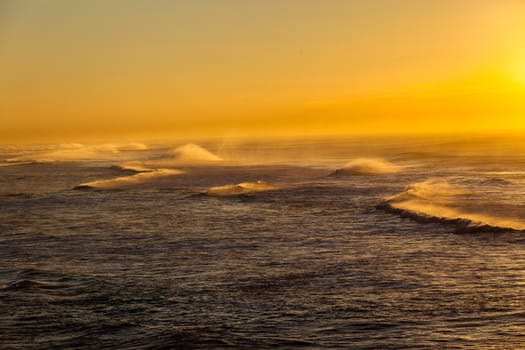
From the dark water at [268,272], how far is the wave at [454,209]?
0.13 m

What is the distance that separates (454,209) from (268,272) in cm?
1967

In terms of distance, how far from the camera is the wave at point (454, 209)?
115 feet

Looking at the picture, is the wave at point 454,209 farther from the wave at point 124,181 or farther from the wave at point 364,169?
the wave at point 124,181

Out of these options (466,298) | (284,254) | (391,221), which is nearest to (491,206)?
(391,221)

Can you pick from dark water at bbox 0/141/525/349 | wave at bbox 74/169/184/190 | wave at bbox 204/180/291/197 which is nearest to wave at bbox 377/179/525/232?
dark water at bbox 0/141/525/349

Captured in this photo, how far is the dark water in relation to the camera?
18422mm

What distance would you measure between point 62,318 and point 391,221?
22814 millimetres

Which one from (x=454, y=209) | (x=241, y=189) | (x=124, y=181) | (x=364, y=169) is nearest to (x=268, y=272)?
(x=454, y=209)

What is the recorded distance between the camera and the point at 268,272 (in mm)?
25828

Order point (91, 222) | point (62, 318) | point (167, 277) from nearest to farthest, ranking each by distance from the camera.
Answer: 1. point (62, 318)
2. point (167, 277)
3. point (91, 222)

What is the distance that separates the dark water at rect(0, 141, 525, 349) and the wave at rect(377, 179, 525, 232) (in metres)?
0.13

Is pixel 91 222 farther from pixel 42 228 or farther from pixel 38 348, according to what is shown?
pixel 38 348

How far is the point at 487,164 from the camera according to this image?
297 feet

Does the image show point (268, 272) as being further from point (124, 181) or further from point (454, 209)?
point (124, 181)
